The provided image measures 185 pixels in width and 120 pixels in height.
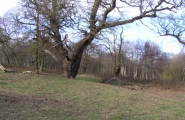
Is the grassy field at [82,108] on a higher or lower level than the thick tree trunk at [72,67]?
lower

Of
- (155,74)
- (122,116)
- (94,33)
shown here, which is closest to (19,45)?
(155,74)

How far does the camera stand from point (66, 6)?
16578 millimetres

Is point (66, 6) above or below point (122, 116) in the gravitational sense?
above

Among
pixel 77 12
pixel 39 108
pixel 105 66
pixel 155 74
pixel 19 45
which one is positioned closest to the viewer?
pixel 39 108

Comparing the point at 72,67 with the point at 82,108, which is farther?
the point at 72,67

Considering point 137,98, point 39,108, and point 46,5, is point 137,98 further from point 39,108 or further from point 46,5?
point 46,5

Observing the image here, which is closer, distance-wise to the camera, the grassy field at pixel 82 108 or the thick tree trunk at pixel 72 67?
the grassy field at pixel 82 108

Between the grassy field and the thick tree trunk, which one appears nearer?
the grassy field

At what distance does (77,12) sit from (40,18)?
8.95 feet

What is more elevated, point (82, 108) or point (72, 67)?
point (72, 67)

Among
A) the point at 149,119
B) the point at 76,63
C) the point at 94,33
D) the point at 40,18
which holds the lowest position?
the point at 149,119

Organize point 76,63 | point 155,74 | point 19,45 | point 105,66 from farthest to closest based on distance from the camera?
point 105,66 < point 155,74 < point 19,45 < point 76,63

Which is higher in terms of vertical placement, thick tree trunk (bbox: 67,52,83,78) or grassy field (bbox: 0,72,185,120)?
thick tree trunk (bbox: 67,52,83,78)

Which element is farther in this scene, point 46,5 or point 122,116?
point 46,5
